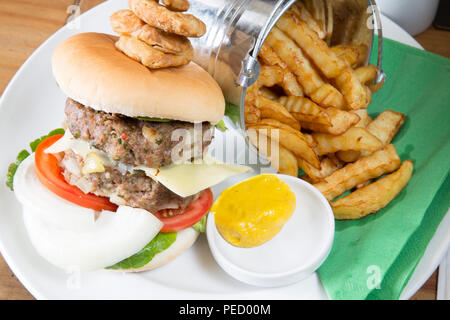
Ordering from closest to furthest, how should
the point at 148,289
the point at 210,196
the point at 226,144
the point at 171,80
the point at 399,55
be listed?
the point at 171,80 < the point at 148,289 < the point at 210,196 < the point at 226,144 < the point at 399,55

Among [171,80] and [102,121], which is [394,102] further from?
[102,121]

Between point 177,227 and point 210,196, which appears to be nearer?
point 177,227

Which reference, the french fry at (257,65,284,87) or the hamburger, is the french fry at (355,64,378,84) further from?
the hamburger

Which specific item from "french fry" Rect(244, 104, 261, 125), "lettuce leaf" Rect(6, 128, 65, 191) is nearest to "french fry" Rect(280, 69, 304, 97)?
"french fry" Rect(244, 104, 261, 125)

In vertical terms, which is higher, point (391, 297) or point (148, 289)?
point (391, 297)

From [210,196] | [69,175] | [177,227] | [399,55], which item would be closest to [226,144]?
[210,196]

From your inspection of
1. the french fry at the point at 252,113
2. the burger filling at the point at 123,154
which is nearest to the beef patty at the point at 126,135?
the burger filling at the point at 123,154

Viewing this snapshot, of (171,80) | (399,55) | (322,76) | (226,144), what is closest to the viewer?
(171,80)

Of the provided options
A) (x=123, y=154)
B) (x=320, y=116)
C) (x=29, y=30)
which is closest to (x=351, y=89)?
(x=320, y=116)
